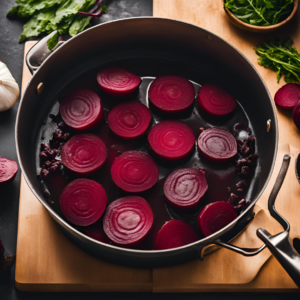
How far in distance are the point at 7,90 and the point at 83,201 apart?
3.43 ft

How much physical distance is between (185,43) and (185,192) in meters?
1.12

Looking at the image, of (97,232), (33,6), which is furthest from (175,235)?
(33,6)

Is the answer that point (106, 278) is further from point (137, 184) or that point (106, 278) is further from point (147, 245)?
point (137, 184)

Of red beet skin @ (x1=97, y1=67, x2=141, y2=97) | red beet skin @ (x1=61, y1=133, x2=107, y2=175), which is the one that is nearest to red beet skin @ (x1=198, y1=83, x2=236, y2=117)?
red beet skin @ (x1=97, y1=67, x2=141, y2=97)

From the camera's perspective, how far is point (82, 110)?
2365 millimetres

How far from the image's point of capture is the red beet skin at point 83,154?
221 cm

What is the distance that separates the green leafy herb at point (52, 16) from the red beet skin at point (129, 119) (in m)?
0.81

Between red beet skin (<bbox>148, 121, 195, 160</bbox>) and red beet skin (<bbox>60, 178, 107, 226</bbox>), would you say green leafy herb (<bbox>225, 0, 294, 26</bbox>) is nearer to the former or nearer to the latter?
red beet skin (<bbox>148, 121, 195, 160</bbox>)

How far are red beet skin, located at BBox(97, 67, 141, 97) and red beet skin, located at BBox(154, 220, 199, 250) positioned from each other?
0.98 m

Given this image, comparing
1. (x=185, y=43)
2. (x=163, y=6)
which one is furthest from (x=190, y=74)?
(x=163, y=6)

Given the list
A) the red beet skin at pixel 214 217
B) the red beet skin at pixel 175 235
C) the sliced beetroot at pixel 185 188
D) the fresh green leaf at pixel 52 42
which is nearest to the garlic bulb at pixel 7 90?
the fresh green leaf at pixel 52 42

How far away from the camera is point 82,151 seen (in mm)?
2254

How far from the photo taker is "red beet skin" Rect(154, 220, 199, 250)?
6.61ft

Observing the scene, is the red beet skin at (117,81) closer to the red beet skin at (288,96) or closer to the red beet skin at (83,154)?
the red beet skin at (83,154)
